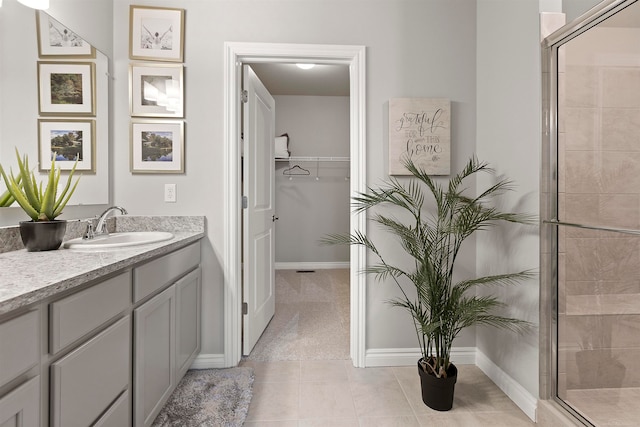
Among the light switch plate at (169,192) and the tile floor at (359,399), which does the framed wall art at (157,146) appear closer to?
the light switch plate at (169,192)

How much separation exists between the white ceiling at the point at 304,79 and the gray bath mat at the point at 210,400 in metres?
3.13

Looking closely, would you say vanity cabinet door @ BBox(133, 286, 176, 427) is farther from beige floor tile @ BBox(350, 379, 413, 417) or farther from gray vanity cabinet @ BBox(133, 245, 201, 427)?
beige floor tile @ BBox(350, 379, 413, 417)

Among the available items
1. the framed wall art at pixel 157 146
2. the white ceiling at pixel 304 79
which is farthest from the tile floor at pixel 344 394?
the white ceiling at pixel 304 79

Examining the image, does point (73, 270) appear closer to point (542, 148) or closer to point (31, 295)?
point (31, 295)

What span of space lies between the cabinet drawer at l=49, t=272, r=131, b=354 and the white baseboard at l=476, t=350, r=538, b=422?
1.98 metres

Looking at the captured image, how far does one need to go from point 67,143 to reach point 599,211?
2566 millimetres

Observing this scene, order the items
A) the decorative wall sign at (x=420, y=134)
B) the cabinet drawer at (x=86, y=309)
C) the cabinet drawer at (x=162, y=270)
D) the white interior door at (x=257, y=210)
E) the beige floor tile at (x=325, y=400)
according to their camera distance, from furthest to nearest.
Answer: the white interior door at (x=257, y=210), the decorative wall sign at (x=420, y=134), the beige floor tile at (x=325, y=400), the cabinet drawer at (x=162, y=270), the cabinet drawer at (x=86, y=309)

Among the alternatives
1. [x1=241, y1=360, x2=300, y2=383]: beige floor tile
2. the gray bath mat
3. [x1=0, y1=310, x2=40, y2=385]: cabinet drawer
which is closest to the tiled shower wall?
[x1=241, y1=360, x2=300, y2=383]: beige floor tile

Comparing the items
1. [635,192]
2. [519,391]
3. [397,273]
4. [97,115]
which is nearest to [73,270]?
[97,115]

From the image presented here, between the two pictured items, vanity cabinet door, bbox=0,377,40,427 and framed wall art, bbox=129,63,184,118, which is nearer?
vanity cabinet door, bbox=0,377,40,427

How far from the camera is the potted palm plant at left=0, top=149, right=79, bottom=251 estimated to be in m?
1.35

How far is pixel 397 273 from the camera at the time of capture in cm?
213

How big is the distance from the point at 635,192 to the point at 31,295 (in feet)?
6.33

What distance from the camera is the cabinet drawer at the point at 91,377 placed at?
90cm
